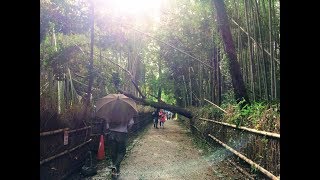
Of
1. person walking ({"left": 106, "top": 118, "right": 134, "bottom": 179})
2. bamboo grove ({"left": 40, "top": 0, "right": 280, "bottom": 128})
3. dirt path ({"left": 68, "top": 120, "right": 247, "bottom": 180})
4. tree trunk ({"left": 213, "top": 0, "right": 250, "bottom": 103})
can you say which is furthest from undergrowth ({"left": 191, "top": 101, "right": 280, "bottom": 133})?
person walking ({"left": 106, "top": 118, "right": 134, "bottom": 179})

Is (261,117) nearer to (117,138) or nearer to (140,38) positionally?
(117,138)

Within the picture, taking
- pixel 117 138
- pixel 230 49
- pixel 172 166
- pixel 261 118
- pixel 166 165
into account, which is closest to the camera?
pixel 261 118

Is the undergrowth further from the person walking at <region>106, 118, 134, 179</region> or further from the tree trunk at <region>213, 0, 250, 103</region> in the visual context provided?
the person walking at <region>106, 118, 134, 179</region>

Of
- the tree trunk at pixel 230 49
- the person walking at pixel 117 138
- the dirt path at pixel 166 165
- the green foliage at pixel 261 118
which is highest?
the tree trunk at pixel 230 49

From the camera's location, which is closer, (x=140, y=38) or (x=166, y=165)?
(x=166, y=165)

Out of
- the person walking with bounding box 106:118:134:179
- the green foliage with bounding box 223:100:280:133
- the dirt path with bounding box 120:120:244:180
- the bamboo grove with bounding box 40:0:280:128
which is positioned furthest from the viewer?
the bamboo grove with bounding box 40:0:280:128

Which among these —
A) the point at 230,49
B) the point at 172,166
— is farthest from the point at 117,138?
the point at 230,49

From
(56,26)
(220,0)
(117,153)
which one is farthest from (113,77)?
(117,153)

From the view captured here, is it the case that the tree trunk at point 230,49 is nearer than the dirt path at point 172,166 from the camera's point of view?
No

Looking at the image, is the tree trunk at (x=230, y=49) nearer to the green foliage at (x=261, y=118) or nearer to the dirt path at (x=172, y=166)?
the green foliage at (x=261, y=118)

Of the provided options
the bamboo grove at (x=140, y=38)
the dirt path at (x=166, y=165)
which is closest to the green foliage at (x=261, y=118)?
the bamboo grove at (x=140, y=38)

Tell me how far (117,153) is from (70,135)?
44.8 inches

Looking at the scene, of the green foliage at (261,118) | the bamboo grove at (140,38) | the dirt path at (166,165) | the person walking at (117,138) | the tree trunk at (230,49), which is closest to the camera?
the green foliage at (261,118)
